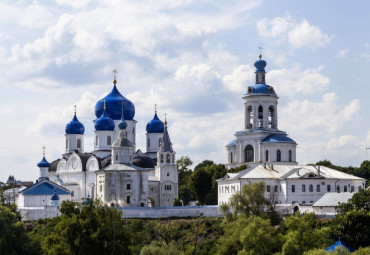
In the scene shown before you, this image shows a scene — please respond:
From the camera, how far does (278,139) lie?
70250 millimetres

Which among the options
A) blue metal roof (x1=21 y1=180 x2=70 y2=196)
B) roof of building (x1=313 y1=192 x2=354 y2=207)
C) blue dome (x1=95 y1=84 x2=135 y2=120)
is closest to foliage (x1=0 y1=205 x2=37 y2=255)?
blue metal roof (x1=21 y1=180 x2=70 y2=196)

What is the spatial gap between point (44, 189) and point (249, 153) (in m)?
16.5

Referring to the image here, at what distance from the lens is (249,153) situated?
237 feet

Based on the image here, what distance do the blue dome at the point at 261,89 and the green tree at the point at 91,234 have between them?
3103 cm

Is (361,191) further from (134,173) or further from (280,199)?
(134,173)

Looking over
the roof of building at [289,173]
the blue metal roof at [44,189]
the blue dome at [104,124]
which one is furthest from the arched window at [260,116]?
the blue metal roof at [44,189]

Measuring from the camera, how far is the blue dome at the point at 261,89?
72.6 m

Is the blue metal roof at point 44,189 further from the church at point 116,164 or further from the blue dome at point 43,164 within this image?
the blue dome at point 43,164

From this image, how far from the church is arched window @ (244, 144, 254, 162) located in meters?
6.71

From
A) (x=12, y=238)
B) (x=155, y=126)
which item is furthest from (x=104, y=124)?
(x=12, y=238)

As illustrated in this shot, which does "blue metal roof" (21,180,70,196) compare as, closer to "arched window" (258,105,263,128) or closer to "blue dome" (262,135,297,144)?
"blue dome" (262,135,297,144)

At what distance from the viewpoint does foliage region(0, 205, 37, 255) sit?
1909 inches

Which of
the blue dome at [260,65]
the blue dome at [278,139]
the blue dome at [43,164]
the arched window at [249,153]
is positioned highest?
the blue dome at [260,65]

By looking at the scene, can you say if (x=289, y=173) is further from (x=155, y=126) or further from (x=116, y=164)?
(x=155, y=126)
